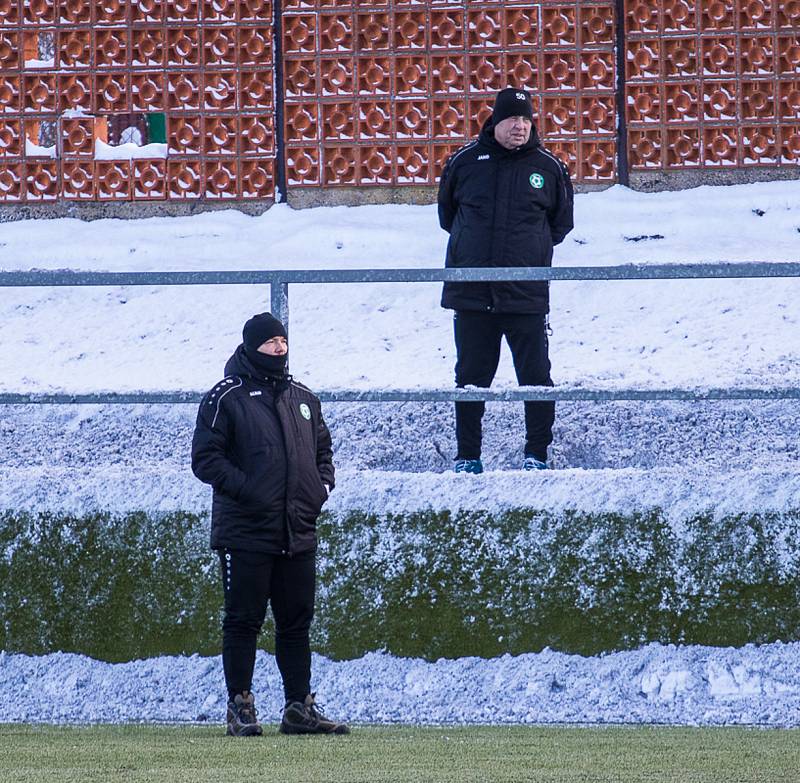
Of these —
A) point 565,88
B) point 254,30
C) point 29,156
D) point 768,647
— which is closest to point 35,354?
point 29,156

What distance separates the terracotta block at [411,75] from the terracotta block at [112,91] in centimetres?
203

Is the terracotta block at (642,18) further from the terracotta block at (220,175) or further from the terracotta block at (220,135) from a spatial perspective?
the terracotta block at (220,175)

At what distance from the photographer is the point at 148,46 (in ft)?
42.3

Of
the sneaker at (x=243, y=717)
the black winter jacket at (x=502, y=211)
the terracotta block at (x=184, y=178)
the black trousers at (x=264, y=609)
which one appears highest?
the terracotta block at (x=184, y=178)

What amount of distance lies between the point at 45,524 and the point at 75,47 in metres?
6.53

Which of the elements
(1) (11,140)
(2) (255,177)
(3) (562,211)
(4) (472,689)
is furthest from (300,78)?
(4) (472,689)

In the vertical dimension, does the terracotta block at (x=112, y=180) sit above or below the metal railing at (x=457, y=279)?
above

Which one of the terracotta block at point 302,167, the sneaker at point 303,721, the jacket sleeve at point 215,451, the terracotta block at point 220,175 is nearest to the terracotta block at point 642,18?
the terracotta block at point 302,167

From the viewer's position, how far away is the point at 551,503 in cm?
704

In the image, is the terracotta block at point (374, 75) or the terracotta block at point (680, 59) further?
the terracotta block at point (374, 75)

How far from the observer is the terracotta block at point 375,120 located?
12.5 m

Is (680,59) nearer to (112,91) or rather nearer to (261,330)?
(112,91)

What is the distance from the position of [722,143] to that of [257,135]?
11.0 ft

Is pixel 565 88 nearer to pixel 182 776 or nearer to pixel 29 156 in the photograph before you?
pixel 29 156
